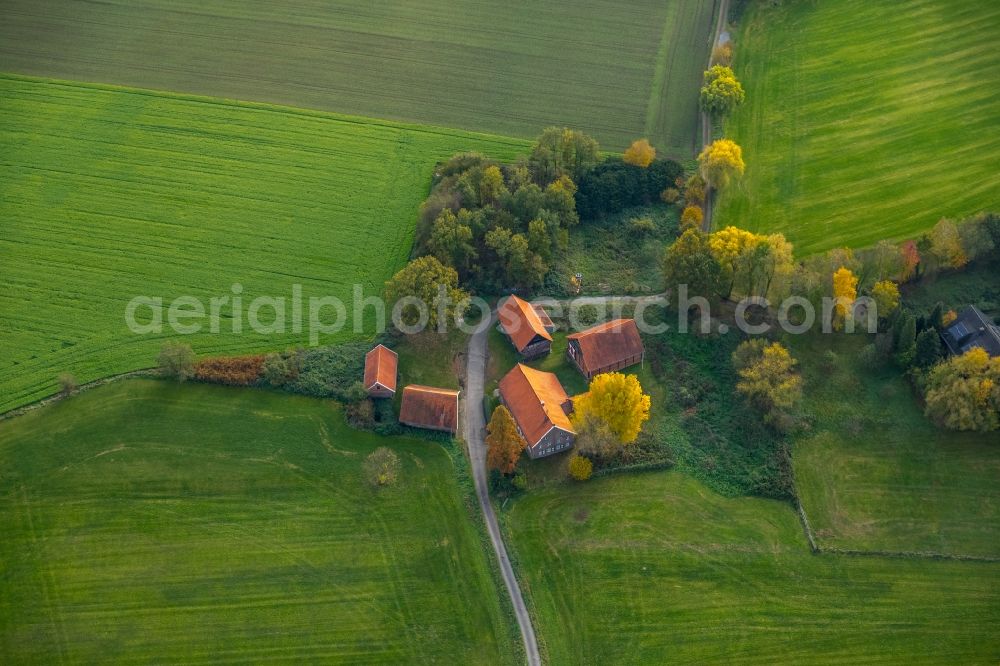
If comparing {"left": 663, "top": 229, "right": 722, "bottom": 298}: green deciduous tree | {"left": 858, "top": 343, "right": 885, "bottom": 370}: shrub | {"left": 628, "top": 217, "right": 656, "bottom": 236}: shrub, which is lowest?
{"left": 858, "top": 343, "right": 885, "bottom": 370}: shrub

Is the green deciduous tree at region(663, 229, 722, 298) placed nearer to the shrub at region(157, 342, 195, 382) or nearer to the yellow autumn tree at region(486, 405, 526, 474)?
the yellow autumn tree at region(486, 405, 526, 474)

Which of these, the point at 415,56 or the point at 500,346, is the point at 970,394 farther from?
the point at 415,56

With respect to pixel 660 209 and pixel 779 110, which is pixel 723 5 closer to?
pixel 779 110

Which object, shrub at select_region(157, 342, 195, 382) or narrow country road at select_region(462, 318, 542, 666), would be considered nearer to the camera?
narrow country road at select_region(462, 318, 542, 666)

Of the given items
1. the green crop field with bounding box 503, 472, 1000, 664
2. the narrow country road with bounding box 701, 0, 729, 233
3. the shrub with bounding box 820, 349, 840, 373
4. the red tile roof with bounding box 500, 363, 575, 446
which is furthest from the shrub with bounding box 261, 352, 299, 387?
the shrub with bounding box 820, 349, 840, 373

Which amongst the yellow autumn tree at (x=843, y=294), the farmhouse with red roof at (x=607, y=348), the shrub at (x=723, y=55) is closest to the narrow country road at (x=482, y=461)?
the farmhouse with red roof at (x=607, y=348)

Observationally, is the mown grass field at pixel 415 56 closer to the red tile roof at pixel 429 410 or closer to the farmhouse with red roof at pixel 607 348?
the farmhouse with red roof at pixel 607 348

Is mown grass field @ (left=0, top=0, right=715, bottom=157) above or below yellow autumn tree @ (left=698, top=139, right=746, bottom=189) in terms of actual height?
above

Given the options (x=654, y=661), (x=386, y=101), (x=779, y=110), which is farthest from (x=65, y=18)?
(x=654, y=661)
